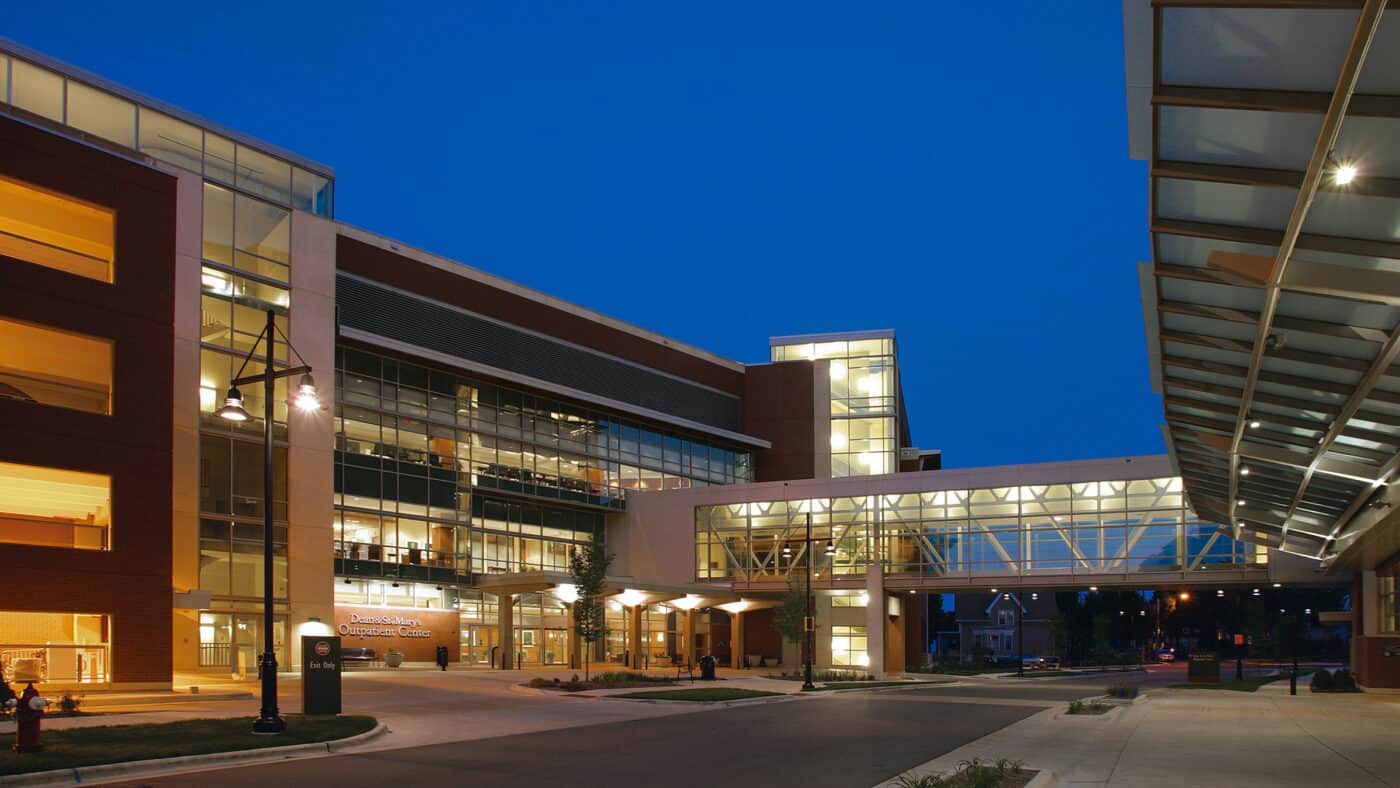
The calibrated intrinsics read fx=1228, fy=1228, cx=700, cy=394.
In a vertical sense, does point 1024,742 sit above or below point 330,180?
below

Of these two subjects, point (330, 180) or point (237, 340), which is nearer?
point (237, 340)

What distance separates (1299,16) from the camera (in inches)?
349

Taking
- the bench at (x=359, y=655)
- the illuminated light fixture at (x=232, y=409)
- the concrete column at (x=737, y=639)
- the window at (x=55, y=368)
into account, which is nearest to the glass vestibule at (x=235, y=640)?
the bench at (x=359, y=655)

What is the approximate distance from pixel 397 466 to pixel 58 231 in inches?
757

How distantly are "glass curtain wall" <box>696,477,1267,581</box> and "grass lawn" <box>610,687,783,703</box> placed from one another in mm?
21669

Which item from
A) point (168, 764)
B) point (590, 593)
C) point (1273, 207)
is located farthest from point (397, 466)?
point (1273, 207)

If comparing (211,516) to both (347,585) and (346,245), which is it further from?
(346,245)

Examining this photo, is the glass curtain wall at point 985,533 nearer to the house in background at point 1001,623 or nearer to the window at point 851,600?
the window at point 851,600

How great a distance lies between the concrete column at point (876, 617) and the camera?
57.2 meters

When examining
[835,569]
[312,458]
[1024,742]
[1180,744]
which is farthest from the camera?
[835,569]

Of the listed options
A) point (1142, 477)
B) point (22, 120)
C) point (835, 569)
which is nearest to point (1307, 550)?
point (1142, 477)

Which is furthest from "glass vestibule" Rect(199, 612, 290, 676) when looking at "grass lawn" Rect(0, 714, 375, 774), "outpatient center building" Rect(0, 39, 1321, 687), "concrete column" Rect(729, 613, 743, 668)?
"concrete column" Rect(729, 613, 743, 668)

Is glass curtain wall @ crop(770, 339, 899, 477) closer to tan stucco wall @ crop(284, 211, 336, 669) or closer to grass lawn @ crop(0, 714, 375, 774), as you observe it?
tan stucco wall @ crop(284, 211, 336, 669)

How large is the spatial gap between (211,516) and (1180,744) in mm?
31067
